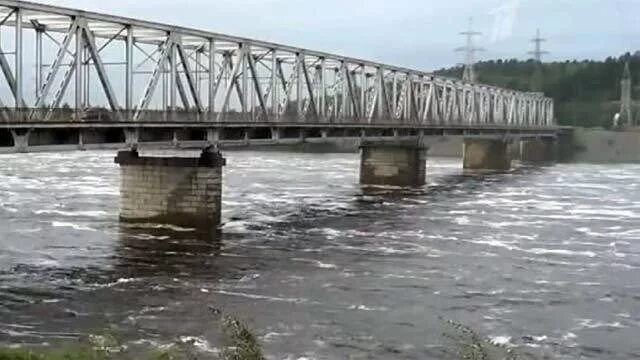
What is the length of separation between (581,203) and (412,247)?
32519mm

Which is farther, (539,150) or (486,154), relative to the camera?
(539,150)

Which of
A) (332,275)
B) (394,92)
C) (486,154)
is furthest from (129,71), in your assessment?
(486,154)

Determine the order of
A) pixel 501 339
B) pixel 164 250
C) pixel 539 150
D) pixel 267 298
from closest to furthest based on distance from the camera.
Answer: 1. pixel 501 339
2. pixel 267 298
3. pixel 164 250
4. pixel 539 150

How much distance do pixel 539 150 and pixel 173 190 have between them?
132 metres

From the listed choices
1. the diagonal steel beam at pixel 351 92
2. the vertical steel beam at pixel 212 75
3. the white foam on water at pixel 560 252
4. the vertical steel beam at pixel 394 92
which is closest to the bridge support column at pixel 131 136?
the vertical steel beam at pixel 212 75

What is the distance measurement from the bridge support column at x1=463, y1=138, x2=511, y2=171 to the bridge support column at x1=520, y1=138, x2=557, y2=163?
3794 centimetres

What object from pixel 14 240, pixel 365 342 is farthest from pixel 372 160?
pixel 365 342

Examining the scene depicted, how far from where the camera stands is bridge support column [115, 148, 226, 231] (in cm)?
4872

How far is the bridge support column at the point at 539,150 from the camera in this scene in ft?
557

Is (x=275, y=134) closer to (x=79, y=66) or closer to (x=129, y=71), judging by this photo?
(x=129, y=71)

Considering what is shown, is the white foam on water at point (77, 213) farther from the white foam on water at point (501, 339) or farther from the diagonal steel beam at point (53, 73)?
the white foam on water at point (501, 339)

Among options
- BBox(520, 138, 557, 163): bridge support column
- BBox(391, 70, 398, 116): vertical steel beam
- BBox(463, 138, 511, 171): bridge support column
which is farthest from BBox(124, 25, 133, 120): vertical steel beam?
BBox(520, 138, 557, 163): bridge support column

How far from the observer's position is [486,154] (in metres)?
130

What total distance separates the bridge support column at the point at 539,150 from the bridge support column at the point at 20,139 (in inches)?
5632
